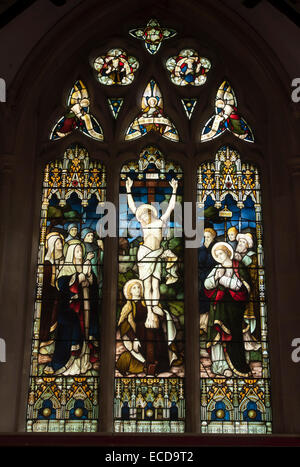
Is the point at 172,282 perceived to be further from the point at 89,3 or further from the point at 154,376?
the point at 89,3

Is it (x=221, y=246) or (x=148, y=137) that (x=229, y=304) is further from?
(x=148, y=137)

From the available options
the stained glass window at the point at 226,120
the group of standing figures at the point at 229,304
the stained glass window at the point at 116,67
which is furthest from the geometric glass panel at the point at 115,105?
the group of standing figures at the point at 229,304

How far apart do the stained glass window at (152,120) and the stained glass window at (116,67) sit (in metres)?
0.28

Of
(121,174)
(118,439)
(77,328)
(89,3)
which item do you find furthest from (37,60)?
(118,439)

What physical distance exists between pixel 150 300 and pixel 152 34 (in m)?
3.42

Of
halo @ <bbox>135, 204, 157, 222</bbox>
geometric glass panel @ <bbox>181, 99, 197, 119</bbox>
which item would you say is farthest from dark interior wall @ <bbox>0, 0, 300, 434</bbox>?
halo @ <bbox>135, 204, 157, 222</bbox>

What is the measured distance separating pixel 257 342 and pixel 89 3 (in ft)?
14.0

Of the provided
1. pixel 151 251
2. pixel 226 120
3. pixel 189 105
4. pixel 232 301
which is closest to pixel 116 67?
pixel 189 105

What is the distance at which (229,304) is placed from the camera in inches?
336

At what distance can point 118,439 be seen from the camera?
6855 mm

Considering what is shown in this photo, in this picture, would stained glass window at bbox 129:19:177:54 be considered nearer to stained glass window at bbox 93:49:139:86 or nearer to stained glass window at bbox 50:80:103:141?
stained glass window at bbox 93:49:139:86

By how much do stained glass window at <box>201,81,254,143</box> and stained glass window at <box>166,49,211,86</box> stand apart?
0.29 meters

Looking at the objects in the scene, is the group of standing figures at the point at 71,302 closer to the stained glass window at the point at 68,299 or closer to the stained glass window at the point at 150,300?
the stained glass window at the point at 68,299

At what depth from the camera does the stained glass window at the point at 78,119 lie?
9453 millimetres
